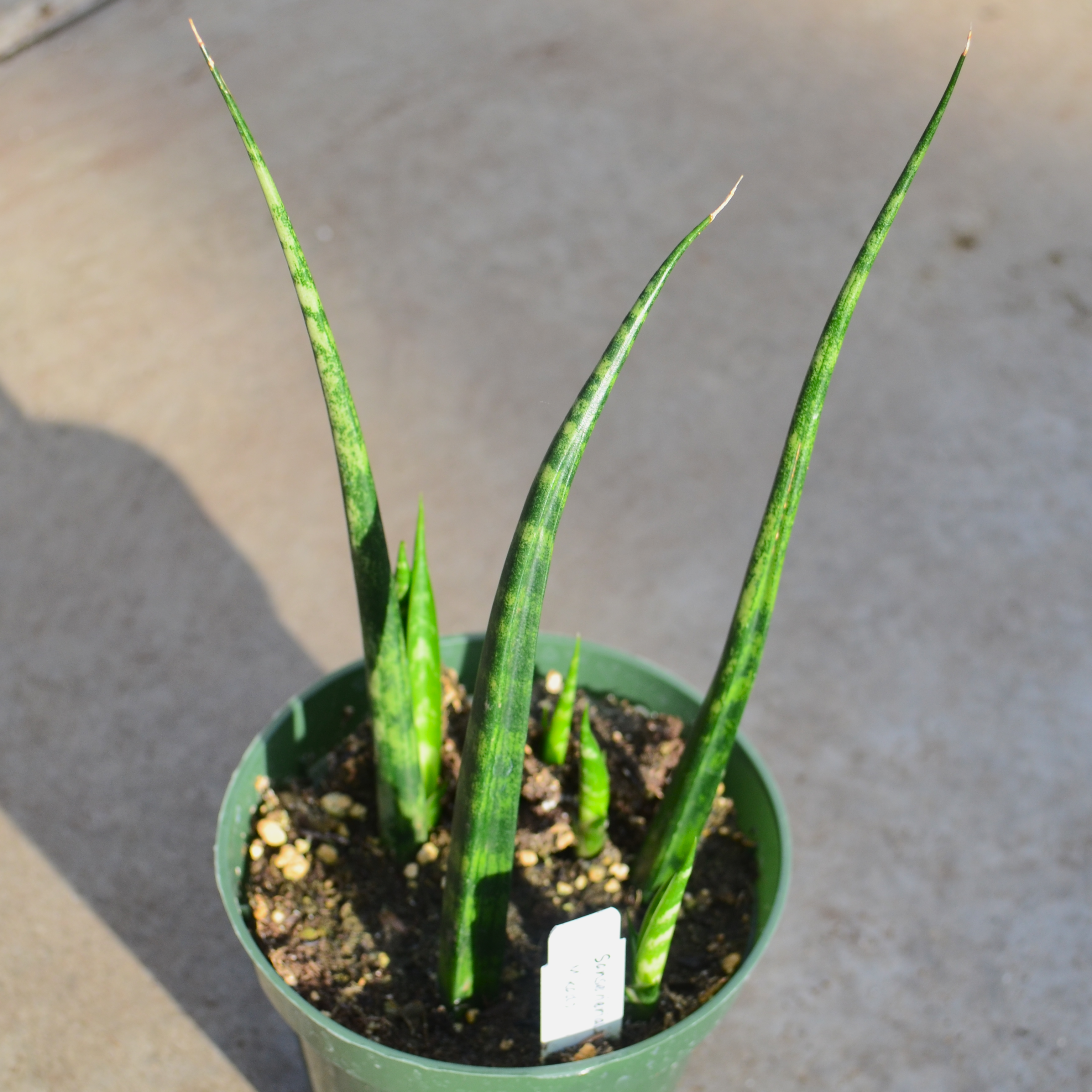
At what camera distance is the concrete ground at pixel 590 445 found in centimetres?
115

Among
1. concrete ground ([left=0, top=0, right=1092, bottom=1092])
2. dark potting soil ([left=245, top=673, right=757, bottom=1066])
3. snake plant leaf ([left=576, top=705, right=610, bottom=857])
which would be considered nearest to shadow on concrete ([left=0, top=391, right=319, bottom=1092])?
concrete ground ([left=0, top=0, right=1092, bottom=1092])

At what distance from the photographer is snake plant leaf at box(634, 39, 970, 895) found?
0.57 metres

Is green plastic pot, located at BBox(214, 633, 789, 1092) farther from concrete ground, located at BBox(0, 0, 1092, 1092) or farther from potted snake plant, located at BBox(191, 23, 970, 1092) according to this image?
concrete ground, located at BBox(0, 0, 1092, 1092)

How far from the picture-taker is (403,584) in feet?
2.64

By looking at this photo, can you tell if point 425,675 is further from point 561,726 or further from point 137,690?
point 137,690

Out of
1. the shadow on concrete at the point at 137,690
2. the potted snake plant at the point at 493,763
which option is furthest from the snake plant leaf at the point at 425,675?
the shadow on concrete at the point at 137,690

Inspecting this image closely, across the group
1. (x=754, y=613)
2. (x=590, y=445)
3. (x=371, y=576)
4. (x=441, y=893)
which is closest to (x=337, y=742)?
(x=441, y=893)

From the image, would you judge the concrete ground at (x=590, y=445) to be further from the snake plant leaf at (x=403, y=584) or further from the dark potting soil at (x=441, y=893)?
the snake plant leaf at (x=403, y=584)

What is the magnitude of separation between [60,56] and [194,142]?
18.0 inches

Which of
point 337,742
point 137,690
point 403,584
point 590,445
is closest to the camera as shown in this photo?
point 403,584

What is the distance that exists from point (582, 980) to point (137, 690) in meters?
0.85

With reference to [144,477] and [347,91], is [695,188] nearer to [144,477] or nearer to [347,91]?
[347,91]

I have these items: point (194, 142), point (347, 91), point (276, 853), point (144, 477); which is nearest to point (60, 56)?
point (194, 142)

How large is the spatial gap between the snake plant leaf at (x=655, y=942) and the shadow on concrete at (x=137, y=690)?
17.1 inches
